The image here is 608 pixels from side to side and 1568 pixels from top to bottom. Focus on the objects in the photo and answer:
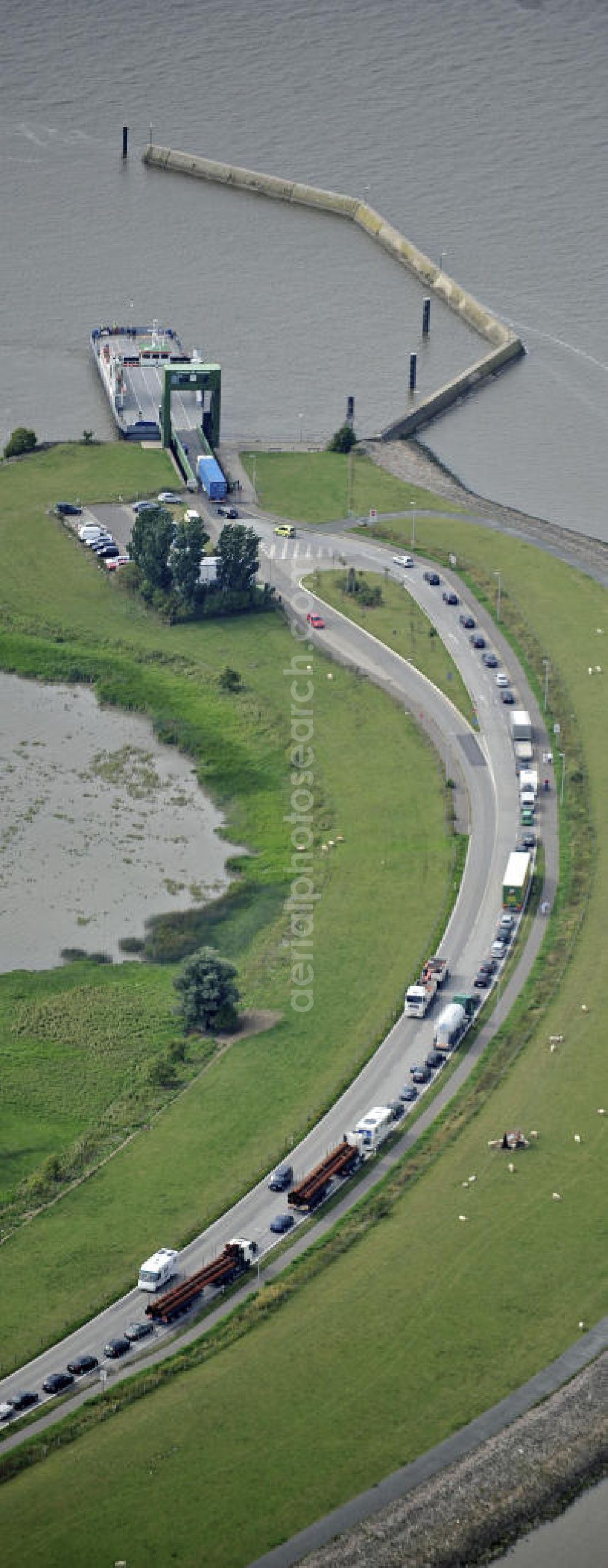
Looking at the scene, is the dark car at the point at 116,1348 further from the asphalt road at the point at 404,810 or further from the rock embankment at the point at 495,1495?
the rock embankment at the point at 495,1495

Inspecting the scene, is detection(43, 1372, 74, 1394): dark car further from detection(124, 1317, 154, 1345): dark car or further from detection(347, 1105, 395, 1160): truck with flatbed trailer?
detection(347, 1105, 395, 1160): truck with flatbed trailer

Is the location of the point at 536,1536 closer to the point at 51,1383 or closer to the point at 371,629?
the point at 51,1383

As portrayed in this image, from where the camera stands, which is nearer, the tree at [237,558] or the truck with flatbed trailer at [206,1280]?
the truck with flatbed trailer at [206,1280]

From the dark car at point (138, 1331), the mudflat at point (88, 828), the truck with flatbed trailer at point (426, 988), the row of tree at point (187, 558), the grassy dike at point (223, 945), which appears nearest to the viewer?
the dark car at point (138, 1331)

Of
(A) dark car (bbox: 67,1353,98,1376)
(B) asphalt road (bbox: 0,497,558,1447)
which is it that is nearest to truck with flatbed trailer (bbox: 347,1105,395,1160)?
(B) asphalt road (bbox: 0,497,558,1447)

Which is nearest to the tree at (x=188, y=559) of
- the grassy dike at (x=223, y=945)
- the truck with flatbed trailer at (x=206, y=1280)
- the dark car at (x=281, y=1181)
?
the grassy dike at (x=223, y=945)
